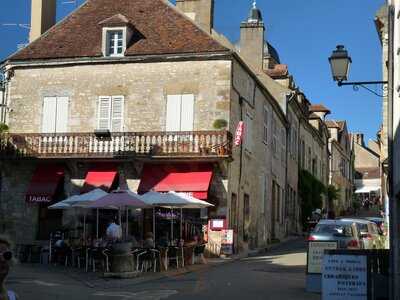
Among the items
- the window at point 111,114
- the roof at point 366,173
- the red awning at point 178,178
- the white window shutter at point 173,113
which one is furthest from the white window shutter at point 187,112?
the roof at point 366,173

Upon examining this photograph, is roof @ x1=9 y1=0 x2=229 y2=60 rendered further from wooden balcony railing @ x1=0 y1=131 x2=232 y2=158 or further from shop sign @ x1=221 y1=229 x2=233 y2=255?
shop sign @ x1=221 y1=229 x2=233 y2=255

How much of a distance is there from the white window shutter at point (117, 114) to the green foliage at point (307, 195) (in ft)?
62.1

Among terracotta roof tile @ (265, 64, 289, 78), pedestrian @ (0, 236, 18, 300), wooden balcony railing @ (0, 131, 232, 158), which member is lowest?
pedestrian @ (0, 236, 18, 300)

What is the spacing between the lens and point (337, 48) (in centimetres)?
1288

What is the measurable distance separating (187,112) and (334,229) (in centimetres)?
856

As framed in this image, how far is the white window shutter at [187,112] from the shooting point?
25.1 m

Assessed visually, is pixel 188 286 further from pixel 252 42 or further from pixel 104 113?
pixel 252 42

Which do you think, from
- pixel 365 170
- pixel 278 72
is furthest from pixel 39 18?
pixel 365 170

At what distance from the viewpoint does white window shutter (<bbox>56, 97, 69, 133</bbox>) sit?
87.3 feet

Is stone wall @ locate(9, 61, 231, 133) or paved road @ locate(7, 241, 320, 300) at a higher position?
stone wall @ locate(9, 61, 231, 133)

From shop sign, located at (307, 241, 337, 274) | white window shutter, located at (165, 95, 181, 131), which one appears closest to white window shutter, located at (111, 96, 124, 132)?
white window shutter, located at (165, 95, 181, 131)

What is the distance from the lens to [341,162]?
63.0 metres

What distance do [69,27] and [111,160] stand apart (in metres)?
6.38

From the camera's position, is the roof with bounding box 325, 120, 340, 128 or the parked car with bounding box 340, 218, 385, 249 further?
the roof with bounding box 325, 120, 340, 128
